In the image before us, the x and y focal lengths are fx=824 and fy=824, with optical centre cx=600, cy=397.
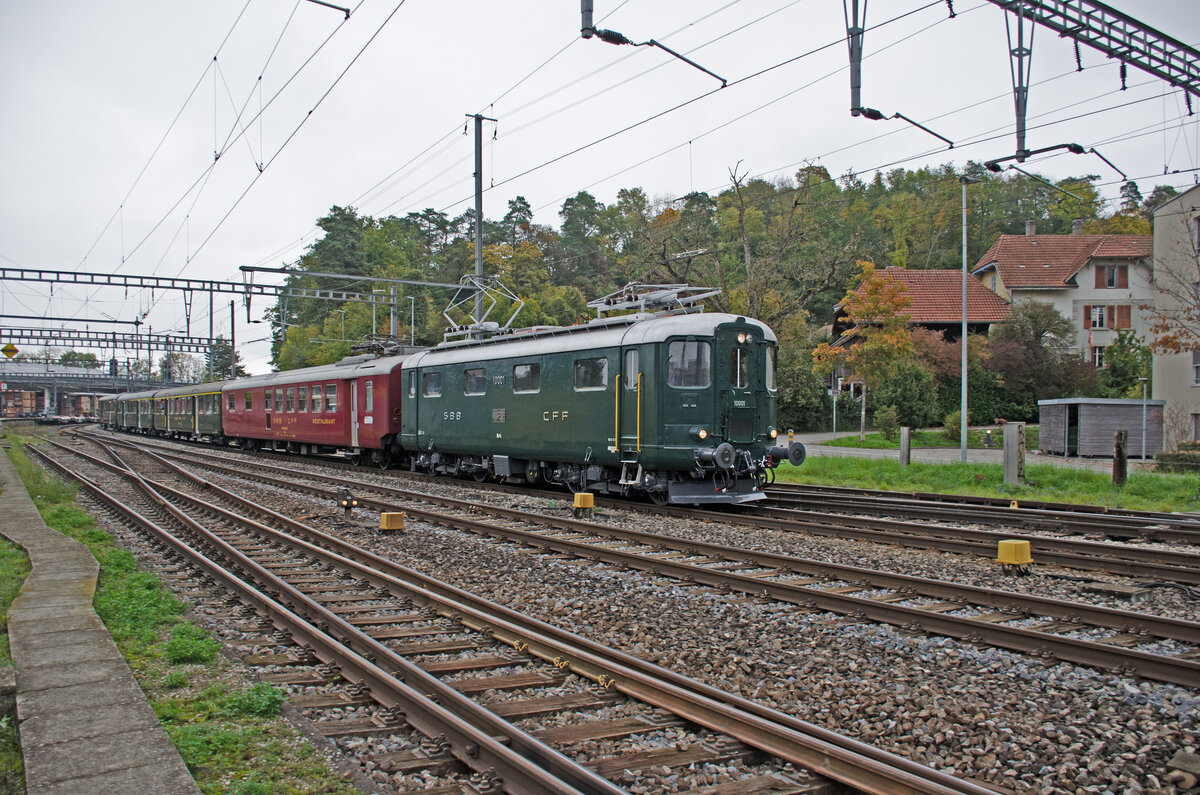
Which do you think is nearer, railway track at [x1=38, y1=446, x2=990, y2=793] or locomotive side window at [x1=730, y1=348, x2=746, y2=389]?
railway track at [x1=38, y1=446, x2=990, y2=793]

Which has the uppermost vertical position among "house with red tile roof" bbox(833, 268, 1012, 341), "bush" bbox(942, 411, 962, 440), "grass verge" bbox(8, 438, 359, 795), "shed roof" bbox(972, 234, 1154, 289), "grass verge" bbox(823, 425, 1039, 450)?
"shed roof" bbox(972, 234, 1154, 289)

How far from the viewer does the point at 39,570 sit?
8.45 m

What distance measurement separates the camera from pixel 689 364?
42.4 feet

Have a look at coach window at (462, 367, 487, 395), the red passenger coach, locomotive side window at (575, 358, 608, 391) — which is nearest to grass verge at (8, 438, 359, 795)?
locomotive side window at (575, 358, 608, 391)

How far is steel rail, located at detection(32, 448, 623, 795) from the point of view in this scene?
12.2ft

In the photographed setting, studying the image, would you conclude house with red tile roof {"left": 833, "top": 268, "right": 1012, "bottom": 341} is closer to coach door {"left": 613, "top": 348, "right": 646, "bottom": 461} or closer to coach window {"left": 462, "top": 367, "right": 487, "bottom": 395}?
coach window {"left": 462, "top": 367, "right": 487, "bottom": 395}

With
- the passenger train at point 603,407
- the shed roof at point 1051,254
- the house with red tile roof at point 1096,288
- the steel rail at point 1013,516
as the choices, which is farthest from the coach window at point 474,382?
the shed roof at point 1051,254

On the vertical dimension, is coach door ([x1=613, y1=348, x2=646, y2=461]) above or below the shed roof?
below

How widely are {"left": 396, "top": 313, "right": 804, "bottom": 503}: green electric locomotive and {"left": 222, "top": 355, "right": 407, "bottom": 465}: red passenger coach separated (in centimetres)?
640

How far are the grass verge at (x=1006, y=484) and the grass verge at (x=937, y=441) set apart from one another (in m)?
8.89

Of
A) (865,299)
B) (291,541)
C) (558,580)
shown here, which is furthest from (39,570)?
(865,299)

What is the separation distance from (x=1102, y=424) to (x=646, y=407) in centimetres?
1863

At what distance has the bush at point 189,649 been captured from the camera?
5.72 metres

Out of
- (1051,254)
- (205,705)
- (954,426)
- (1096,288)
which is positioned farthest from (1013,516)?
(1051,254)
